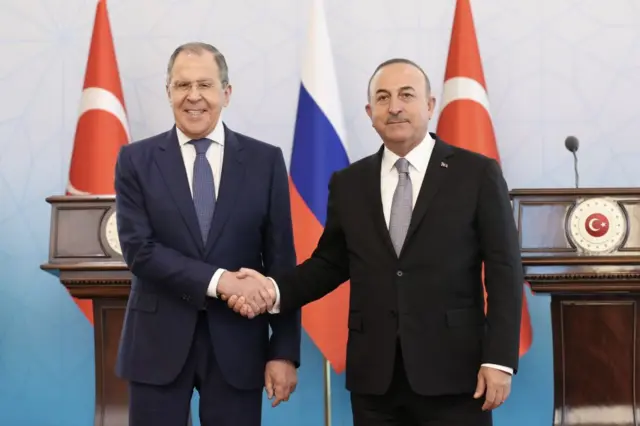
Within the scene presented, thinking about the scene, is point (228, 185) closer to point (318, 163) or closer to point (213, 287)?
point (213, 287)

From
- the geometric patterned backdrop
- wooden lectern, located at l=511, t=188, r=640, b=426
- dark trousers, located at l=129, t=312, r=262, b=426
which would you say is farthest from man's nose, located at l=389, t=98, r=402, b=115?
the geometric patterned backdrop

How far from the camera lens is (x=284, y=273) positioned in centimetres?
223

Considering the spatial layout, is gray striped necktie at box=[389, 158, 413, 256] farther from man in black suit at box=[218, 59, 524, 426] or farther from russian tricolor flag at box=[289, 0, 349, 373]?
russian tricolor flag at box=[289, 0, 349, 373]

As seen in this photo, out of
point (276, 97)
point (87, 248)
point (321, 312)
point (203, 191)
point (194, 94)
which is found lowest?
point (321, 312)

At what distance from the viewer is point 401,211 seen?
2.09 meters

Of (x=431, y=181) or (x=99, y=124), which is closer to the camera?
(x=431, y=181)

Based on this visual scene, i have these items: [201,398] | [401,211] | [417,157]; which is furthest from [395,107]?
[201,398]

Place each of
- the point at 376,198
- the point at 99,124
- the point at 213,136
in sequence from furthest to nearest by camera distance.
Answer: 1. the point at 99,124
2. the point at 213,136
3. the point at 376,198

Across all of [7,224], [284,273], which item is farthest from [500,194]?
[7,224]

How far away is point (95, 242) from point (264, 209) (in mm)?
1288

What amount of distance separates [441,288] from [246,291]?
504 millimetres

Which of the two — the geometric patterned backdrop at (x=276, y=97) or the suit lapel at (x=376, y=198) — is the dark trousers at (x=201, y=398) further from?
the geometric patterned backdrop at (x=276, y=97)

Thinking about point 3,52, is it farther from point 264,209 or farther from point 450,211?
point 450,211

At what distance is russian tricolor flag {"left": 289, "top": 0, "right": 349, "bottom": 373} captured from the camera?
3.63 metres
